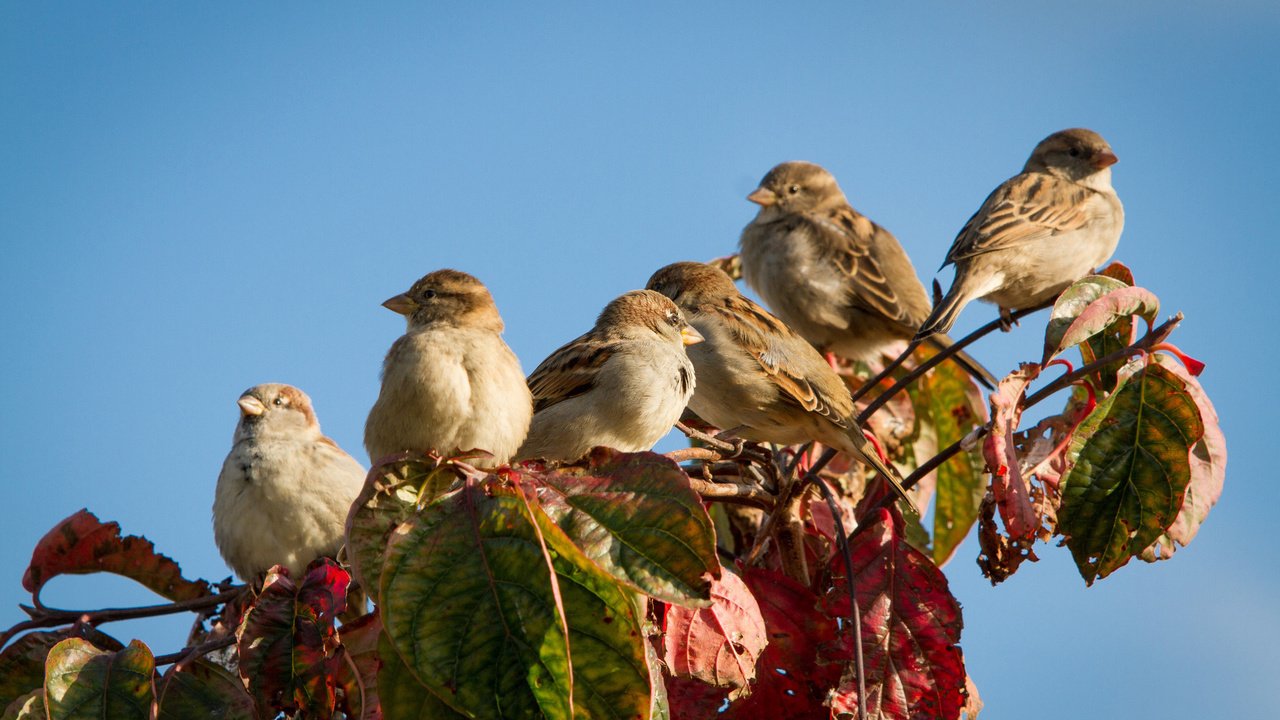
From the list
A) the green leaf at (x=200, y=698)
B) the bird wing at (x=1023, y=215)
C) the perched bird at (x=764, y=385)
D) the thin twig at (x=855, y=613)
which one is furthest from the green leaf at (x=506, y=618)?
the bird wing at (x=1023, y=215)

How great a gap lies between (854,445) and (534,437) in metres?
0.89

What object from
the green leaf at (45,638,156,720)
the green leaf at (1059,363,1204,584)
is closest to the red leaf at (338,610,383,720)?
the green leaf at (45,638,156,720)

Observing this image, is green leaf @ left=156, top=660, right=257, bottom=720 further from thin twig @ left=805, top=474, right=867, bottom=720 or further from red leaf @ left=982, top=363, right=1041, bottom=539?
red leaf @ left=982, top=363, right=1041, bottom=539

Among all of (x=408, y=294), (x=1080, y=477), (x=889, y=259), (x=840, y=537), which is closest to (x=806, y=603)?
(x=840, y=537)

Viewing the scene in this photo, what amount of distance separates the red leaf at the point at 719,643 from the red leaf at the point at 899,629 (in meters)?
0.28

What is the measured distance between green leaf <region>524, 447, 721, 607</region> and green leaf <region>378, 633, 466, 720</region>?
0.30 metres

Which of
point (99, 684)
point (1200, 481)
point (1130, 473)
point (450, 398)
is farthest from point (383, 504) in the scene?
point (1200, 481)

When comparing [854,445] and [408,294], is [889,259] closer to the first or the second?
[854,445]

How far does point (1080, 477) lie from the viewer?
7.85 ft

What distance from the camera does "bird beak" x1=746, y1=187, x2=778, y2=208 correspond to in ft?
20.5

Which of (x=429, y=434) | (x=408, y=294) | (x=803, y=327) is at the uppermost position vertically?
(x=803, y=327)

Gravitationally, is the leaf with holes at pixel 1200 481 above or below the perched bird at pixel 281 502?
below

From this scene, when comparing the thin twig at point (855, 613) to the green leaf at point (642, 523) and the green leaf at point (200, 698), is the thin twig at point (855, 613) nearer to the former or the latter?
the green leaf at point (642, 523)

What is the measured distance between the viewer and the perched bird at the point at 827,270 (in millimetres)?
5570
